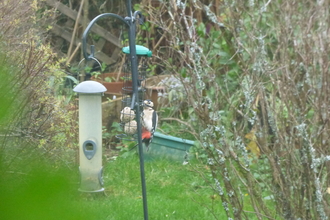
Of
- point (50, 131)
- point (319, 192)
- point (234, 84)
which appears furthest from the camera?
point (234, 84)

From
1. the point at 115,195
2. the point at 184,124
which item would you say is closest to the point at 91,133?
the point at 115,195

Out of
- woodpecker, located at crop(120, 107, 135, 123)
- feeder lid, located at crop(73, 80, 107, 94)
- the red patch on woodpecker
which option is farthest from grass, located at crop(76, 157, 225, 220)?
feeder lid, located at crop(73, 80, 107, 94)

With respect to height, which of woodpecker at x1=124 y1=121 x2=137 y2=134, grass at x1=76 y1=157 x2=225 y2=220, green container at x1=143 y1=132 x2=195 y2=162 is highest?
woodpecker at x1=124 y1=121 x2=137 y2=134

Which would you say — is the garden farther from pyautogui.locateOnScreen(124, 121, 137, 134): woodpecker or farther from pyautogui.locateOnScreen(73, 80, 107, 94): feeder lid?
pyautogui.locateOnScreen(124, 121, 137, 134): woodpecker

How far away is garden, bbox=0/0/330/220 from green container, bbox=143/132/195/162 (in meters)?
0.03

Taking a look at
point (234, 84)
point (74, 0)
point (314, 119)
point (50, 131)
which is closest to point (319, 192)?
point (314, 119)

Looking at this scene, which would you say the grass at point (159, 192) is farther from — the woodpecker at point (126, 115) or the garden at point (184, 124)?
the woodpecker at point (126, 115)

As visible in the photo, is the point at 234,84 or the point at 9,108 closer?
the point at 9,108

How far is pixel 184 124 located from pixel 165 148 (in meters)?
2.36

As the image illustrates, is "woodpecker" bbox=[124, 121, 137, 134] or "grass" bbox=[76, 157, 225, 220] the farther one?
"grass" bbox=[76, 157, 225, 220]

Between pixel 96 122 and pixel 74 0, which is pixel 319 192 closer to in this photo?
pixel 96 122

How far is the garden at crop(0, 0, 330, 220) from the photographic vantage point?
411 millimetres

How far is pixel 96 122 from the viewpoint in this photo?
162 inches

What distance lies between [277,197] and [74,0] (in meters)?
6.26
